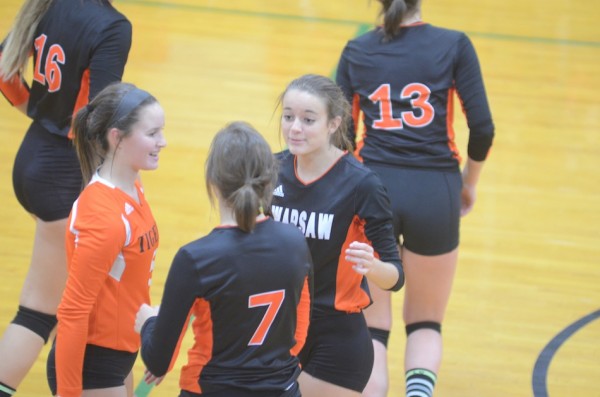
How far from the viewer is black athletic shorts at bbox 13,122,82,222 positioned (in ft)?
11.9

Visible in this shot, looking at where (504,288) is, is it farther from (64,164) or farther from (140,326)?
(140,326)

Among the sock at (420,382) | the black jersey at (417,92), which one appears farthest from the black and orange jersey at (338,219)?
the sock at (420,382)

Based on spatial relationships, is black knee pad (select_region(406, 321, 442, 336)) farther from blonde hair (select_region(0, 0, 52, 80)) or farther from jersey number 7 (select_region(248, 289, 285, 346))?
blonde hair (select_region(0, 0, 52, 80))

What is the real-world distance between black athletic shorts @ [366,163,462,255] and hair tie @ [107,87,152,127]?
1196 millimetres

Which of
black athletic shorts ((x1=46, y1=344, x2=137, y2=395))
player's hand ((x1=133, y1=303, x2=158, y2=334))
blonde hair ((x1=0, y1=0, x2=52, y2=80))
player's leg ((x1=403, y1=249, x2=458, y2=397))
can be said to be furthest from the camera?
player's leg ((x1=403, y1=249, x2=458, y2=397))

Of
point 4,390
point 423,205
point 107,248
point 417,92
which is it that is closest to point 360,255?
point 107,248

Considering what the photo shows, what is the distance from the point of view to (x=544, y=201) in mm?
6262

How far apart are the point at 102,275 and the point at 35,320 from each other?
3.48 ft

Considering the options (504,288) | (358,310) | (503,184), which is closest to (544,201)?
(503,184)

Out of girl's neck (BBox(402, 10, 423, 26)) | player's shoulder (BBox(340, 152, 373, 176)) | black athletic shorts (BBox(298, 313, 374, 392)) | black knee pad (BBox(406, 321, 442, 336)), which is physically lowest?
black knee pad (BBox(406, 321, 442, 336))

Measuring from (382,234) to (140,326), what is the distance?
2.73 ft

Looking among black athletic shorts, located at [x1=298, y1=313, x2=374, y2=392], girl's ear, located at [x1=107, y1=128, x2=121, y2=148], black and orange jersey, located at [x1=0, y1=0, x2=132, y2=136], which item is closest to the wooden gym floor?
girl's ear, located at [x1=107, y1=128, x2=121, y2=148]

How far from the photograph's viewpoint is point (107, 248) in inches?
110

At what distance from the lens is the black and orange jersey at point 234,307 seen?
243 centimetres
